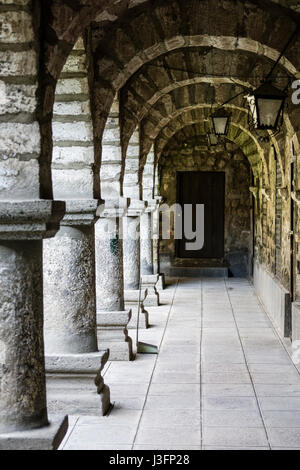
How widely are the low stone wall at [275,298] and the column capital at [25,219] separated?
5.71 m

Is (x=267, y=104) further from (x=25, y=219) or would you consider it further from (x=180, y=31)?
(x=25, y=219)

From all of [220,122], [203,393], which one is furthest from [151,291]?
[203,393]

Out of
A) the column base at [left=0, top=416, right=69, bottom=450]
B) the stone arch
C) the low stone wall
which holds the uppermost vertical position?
the stone arch

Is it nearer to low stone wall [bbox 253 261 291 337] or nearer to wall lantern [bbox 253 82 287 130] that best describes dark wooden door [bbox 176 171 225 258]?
low stone wall [bbox 253 261 291 337]

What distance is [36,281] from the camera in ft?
12.0

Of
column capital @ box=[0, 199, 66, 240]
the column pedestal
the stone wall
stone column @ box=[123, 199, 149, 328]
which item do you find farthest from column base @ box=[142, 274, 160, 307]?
column capital @ box=[0, 199, 66, 240]

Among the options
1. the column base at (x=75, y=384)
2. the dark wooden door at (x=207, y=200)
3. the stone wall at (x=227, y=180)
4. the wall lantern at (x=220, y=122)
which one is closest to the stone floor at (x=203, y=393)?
the column base at (x=75, y=384)

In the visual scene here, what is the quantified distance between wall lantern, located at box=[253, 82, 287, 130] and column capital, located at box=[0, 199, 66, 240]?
3.43 m

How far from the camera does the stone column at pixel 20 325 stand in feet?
11.5

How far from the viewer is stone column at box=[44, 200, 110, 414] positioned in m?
5.41

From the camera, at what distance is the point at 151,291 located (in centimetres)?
1188

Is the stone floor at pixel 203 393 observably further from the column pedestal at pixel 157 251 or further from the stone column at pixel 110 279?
the column pedestal at pixel 157 251

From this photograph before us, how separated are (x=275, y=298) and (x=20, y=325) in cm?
674

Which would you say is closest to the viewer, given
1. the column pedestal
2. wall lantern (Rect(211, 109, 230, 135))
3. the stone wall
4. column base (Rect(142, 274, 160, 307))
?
wall lantern (Rect(211, 109, 230, 135))
